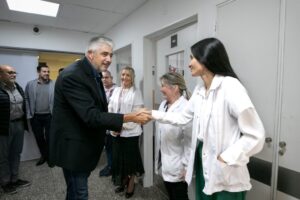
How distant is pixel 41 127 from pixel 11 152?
2.89ft

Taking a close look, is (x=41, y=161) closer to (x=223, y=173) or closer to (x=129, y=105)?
(x=129, y=105)

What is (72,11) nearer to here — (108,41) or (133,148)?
(108,41)

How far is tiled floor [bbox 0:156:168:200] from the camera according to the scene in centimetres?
252

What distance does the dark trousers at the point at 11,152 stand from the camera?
2.58m

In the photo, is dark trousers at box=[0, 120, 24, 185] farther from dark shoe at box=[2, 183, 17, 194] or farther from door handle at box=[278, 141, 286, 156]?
door handle at box=[278, 141, 286, 156]

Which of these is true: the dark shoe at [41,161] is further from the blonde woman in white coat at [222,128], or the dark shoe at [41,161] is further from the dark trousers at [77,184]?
the blonde woman in white coat at [222,128]

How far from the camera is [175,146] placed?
1.74 metres

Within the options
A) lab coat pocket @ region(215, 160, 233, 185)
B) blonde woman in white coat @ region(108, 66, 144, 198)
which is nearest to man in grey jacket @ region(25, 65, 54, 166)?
blonde woman in white coat @ region(108, 66, 144, 198)

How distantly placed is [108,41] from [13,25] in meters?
3.11

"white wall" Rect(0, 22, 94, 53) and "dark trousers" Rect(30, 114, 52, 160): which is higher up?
"white wall" Rect(0, 22, 94, 53)

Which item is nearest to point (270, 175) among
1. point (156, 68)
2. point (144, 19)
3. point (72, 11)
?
point (156, 68)

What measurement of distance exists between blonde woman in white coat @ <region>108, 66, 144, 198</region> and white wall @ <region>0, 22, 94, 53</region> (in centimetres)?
216

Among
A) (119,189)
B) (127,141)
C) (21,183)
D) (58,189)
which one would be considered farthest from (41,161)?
(127,141)

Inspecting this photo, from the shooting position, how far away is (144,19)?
279cm
